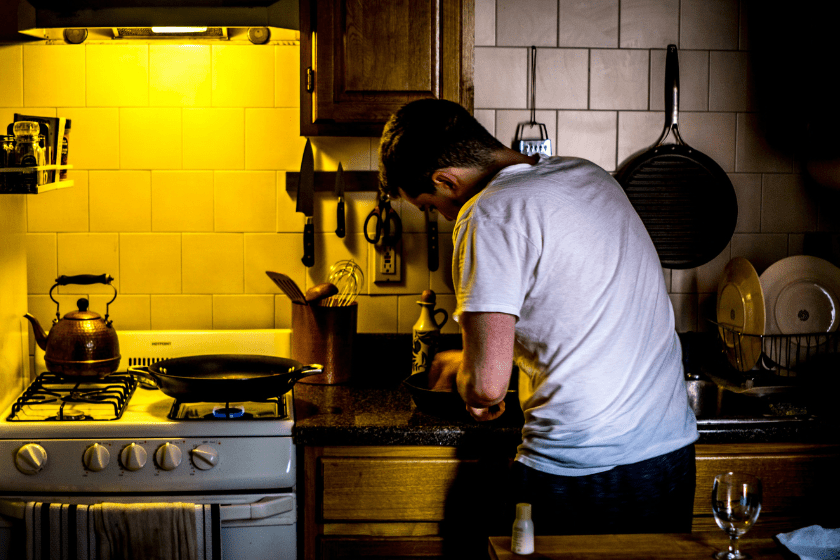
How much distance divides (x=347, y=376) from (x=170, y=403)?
0.48m

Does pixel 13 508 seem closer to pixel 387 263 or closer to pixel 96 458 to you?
pixel 96 458

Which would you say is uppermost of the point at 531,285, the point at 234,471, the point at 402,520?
the point at 531,285

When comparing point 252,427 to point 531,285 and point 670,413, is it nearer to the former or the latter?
point 531,285

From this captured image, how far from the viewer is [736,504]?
1137mm

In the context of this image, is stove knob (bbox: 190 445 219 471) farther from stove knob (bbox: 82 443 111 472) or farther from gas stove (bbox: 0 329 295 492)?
stove knob (bbox: 82 443 111 472)

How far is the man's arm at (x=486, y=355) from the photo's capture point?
4.47 ft

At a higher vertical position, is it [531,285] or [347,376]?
[531,285]

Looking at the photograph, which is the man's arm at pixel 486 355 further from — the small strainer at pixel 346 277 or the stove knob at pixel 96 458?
the small strainer at pixel 346 277

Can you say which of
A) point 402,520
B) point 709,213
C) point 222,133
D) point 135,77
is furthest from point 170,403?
point 709,213

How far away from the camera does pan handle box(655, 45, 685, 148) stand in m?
2.45

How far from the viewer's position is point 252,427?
185 cm

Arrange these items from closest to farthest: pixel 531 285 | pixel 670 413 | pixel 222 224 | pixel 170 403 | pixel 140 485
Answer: pixel 531 285 < pixel 670 413 < pixel 140 485 < pixel 170 403 < pixel 222 224

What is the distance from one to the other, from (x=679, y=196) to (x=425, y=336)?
2.92 ft

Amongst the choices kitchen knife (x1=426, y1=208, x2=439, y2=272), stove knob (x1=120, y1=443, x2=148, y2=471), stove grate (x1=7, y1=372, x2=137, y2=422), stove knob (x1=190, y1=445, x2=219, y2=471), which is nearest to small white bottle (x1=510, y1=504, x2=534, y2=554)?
stove knob (x1=190, y1=445, x2=219, y2=471)
